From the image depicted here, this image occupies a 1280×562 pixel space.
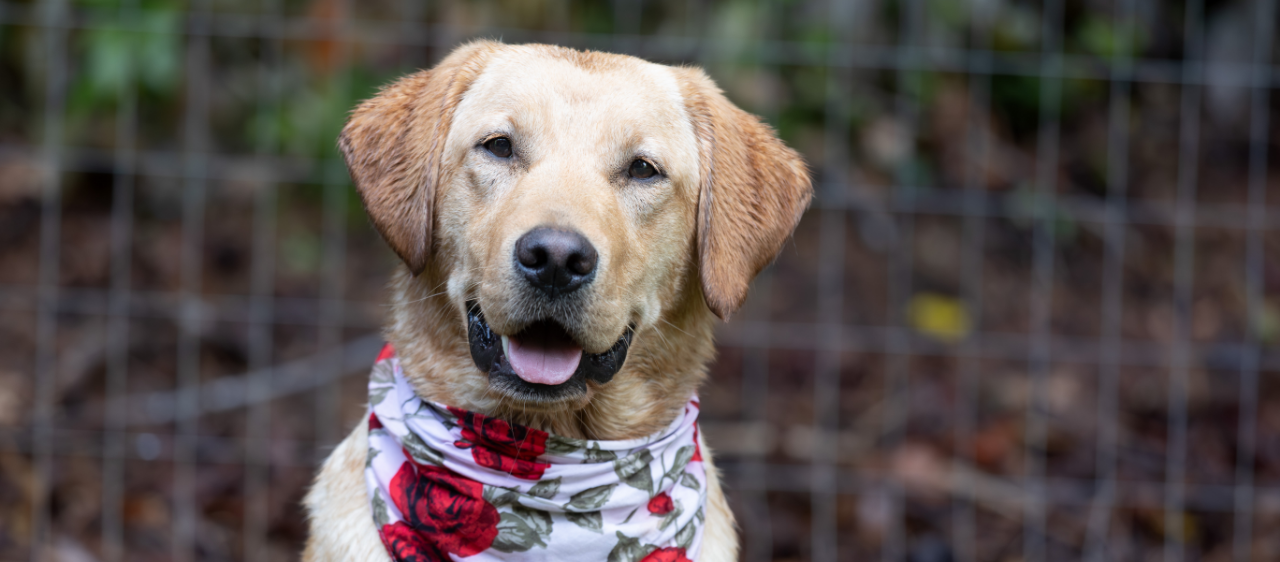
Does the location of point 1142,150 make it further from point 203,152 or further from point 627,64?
point 203,152

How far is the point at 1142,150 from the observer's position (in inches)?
248

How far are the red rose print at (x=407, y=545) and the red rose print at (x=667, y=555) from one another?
0.53 metres

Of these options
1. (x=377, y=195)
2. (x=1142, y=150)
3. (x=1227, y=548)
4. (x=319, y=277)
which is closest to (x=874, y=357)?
(x=1227, y=548)

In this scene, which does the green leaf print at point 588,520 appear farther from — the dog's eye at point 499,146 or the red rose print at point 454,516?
the dog's eye at point 499,146

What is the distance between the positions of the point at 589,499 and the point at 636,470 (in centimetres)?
15

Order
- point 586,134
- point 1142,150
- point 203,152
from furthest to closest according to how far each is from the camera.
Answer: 1. point 1142,150
2. point 203,152
3. point 586,134

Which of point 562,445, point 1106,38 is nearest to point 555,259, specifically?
point 562,445

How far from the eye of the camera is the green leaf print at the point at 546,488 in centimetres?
267

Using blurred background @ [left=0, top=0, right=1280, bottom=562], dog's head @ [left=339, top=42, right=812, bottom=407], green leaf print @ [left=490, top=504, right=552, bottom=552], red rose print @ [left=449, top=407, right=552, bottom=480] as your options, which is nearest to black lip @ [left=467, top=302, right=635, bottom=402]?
dog's head @ [left=339, top=42, right=812, bottom=407]

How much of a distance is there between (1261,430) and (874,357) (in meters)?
1.89

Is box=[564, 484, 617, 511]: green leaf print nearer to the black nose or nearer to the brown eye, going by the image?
the black nose

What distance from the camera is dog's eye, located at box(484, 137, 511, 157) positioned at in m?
2.68

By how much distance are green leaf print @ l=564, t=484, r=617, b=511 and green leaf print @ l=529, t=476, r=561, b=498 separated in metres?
0.05

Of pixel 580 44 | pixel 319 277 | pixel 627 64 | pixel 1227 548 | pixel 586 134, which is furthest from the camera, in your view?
pixel 319 277
